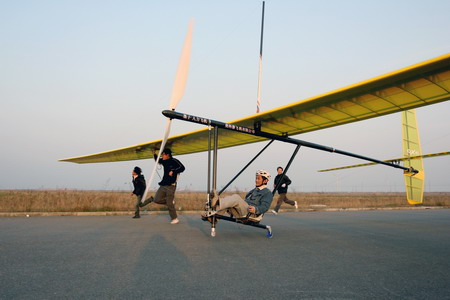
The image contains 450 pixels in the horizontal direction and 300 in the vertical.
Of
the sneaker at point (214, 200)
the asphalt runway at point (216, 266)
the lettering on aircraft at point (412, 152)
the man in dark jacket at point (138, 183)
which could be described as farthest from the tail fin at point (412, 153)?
the sneaker at point (214, 200)

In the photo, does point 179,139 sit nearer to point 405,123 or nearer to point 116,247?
point 116,247

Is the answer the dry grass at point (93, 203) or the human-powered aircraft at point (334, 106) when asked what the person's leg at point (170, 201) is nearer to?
the human-powered aircraft at point (334, 106)

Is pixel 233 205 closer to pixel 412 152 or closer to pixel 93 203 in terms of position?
pixel 93 203

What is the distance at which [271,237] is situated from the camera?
6262 mm

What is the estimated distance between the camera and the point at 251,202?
6492 millimetres

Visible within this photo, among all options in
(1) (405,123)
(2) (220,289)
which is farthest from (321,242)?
(1) (405,123)

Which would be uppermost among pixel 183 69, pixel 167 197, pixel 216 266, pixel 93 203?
pixel 183 69

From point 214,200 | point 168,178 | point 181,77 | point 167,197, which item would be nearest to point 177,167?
point 168,178

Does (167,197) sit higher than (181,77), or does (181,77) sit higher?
(181,77)

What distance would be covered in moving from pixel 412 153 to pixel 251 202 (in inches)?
560

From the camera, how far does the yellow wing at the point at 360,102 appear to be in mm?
5523

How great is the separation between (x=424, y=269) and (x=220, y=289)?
2568 mm

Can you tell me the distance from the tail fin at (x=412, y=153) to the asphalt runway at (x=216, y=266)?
12.0 meters

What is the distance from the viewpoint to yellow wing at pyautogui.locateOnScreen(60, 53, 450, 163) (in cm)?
552
